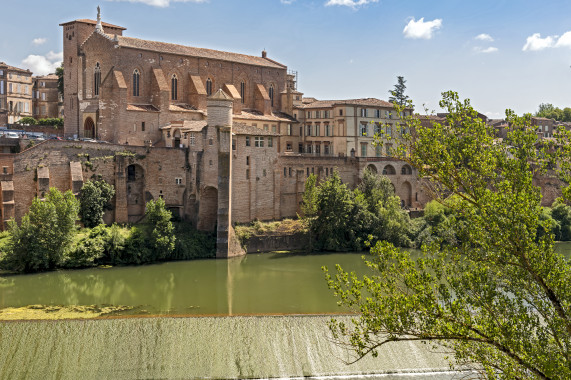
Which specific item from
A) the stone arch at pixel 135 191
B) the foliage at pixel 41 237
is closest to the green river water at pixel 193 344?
the foliage at pixel 41 237

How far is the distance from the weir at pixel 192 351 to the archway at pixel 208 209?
18969mm

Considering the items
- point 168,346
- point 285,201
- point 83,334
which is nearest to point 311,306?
point 168,346

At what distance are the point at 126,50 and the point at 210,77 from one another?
27.2 ft

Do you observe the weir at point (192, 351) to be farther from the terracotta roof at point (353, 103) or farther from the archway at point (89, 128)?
the terracotta roof at point (353, 103)

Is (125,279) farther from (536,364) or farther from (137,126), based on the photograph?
(536,364)

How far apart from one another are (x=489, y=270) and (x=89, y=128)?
143 feet

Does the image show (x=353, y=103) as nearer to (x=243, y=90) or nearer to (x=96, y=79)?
(x=243, y=90)

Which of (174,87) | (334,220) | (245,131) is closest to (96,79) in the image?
(174,87)

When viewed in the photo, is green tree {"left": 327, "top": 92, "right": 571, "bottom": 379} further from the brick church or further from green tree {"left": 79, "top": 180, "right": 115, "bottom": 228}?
green tree {"left": 79, "top": 180, "right": 115, "bottom": 228}

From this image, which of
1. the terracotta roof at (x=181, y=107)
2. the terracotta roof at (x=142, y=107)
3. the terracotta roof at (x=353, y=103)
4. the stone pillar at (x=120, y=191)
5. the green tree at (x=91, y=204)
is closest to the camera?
the green tree at (x=91, y=204)

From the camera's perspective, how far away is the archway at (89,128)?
52156mm

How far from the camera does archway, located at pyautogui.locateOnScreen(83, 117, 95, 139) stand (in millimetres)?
52156

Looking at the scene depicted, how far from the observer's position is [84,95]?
52844 millimetres

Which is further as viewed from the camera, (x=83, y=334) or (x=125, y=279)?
(x=125, y=279)
